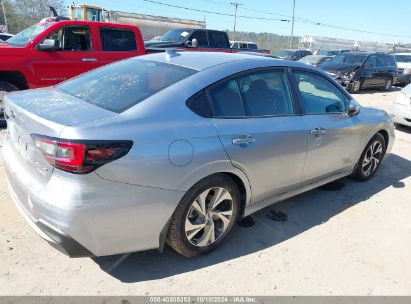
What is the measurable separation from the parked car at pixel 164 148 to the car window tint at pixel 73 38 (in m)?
4.21

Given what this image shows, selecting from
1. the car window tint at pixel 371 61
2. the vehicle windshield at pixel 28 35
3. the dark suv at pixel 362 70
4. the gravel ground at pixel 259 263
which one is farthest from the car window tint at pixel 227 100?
the car window tint at pixel 371 61

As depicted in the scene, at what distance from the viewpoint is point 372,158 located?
4.82 metres

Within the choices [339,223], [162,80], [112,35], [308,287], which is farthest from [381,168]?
[112,35]

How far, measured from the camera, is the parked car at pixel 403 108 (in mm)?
7871

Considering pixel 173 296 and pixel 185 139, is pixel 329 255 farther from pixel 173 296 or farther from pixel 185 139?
pixel 185 139

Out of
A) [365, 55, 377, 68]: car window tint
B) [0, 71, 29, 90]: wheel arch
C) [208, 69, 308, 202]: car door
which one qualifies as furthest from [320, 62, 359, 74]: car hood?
[208, 69, 308, 202]: car door

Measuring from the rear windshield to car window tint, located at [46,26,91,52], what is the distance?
165 inches

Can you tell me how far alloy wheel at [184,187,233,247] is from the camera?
2.81 meters

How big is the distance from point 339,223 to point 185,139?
2.11 m

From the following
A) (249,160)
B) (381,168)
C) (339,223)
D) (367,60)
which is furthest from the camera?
(367,60)

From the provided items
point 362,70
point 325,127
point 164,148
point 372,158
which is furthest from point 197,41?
point 164,148

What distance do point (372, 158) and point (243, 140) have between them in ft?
8.91

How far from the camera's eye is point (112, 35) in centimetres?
784

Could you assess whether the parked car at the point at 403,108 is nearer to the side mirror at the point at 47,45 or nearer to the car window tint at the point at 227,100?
the car window tint at the point at 227,100
